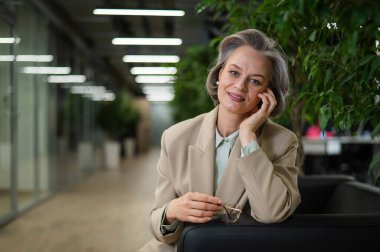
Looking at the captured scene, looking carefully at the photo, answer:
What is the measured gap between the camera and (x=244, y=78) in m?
1.87

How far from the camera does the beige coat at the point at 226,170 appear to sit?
1.71m

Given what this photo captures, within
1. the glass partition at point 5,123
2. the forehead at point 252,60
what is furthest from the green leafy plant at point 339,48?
the glass partition at point 5,123

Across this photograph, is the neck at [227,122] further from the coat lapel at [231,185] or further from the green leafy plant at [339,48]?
the green leafy plant at [339,48]

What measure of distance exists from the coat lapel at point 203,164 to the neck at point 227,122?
0.26ft

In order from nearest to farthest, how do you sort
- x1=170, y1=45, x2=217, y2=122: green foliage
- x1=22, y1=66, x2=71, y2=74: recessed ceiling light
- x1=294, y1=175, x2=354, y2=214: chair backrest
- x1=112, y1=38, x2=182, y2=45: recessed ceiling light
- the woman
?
1. the woman
2. x1=294, y1=175, x2=354, y2=214: chair backrest
3. x1=170, y1=45, x2=217, y2=122: green foliage
4. x1=22, y1=66, x2=71, y2=74: recessed ceiling light
5. x1=112, y1=38, x2=182, y2=45: recessed ceiling light

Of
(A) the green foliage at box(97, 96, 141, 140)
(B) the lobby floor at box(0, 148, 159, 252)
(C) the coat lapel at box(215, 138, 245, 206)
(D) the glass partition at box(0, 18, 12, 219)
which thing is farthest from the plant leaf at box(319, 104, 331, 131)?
(A) the green foliage at box(97, 96, 141, 140)

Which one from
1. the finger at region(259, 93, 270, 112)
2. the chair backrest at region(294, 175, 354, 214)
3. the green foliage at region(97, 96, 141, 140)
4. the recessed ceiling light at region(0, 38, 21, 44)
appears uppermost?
the recessed ceiling light at region(0, 38, 21, 44)

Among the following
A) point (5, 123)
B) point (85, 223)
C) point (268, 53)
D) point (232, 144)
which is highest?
point (268, 53)

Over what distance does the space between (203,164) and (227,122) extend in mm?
212

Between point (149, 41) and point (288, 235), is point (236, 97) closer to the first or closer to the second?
point (288, 235)

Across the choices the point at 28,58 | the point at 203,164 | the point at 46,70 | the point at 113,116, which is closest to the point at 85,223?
the point at 28,58

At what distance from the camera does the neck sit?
2.01m

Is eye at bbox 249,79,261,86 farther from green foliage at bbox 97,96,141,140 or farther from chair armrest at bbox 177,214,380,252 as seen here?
green foliage at bbox 97,96,141,140

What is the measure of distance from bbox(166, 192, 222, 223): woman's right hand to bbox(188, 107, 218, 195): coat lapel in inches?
6.5
